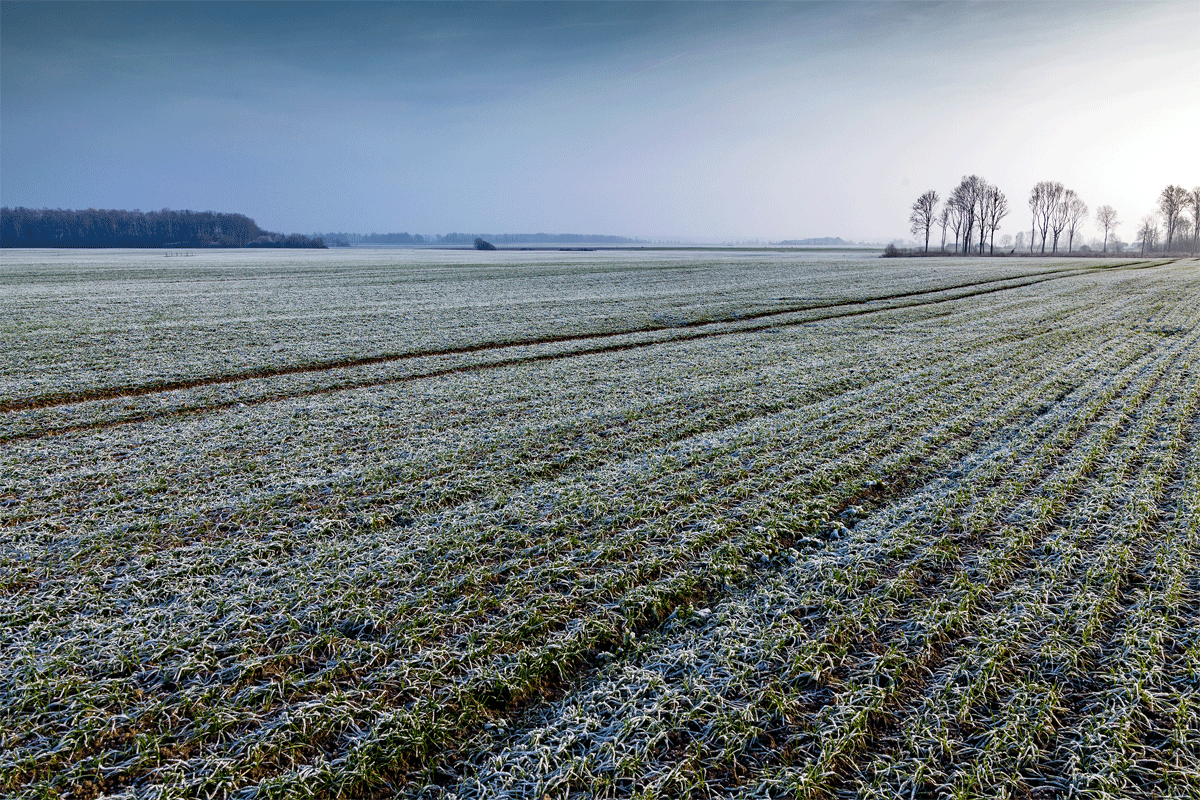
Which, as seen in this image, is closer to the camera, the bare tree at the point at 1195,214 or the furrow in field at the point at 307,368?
the furrow in field at the point at 307,368

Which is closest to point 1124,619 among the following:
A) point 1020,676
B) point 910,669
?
point 1020,676

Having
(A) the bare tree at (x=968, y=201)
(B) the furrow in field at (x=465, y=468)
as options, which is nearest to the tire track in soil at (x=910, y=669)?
(B) the furrow in field at (x=465, y=468)

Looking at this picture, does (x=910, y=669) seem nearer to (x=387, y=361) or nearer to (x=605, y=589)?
(x=605, y=589)

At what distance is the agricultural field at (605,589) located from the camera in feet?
13.2

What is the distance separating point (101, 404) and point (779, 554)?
13.5 metres

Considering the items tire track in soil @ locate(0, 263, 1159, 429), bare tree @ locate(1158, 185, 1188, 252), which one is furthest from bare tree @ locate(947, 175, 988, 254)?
tire track in soil @ locate(0, 263, 1159, 429)

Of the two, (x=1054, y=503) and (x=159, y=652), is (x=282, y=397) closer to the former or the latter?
(x=159, y=652)

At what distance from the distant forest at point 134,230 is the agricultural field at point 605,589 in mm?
171574

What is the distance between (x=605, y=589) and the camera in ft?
19.2

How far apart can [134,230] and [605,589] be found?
8328 inches

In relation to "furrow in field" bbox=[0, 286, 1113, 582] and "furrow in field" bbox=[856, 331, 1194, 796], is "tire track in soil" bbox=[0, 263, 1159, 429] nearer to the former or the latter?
"furrow in field" bbox=[0, 286, 1113, 582]

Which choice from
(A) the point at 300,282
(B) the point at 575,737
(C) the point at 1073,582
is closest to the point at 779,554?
(C) the point at 1073,582

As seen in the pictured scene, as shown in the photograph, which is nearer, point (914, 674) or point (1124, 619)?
point (914, 674)

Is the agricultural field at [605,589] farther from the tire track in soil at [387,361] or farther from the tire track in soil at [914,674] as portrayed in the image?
the tire track in soil at [387,361]
